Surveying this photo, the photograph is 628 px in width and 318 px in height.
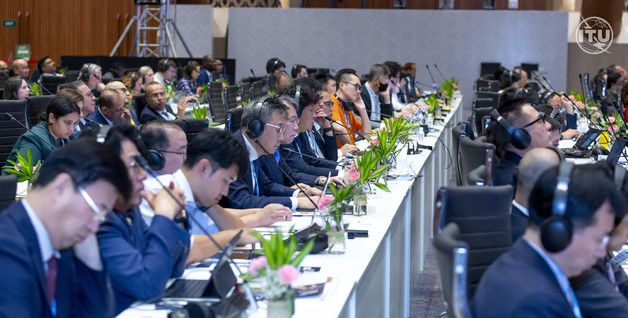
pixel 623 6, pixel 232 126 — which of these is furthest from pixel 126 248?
pixel 623 6

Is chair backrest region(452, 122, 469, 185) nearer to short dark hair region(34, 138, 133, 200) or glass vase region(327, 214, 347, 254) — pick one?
glass vase region(327, 214, 347, 254)

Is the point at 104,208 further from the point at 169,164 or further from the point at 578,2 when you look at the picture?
the point at 578,2

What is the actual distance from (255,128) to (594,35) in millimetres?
14033

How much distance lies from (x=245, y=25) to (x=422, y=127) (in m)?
11.7

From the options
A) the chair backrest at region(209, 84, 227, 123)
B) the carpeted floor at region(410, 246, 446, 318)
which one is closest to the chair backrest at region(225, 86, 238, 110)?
the chair backrest at region(209, 84, 227, 123)

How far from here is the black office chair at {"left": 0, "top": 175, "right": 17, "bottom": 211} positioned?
10.8 feet

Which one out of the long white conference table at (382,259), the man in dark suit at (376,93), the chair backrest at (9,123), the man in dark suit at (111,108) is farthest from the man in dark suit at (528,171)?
the man in dark suit at (376,93)

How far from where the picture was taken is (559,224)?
6.72 feet

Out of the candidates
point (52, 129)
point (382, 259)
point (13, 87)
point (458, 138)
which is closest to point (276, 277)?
point (382, 259)

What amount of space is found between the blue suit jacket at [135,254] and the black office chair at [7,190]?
1.94 feet

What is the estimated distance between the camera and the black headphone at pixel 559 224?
2.05 meters

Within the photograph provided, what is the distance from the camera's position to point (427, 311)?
5477 mm

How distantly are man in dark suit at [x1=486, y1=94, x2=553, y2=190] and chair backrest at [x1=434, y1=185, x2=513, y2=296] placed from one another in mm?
1195

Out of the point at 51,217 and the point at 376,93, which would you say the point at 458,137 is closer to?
the point at 51,217
